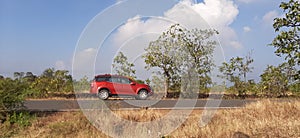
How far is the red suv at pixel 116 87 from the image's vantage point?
58.5ft

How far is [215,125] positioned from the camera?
857 cm

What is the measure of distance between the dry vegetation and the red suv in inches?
282

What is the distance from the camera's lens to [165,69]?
20.4m

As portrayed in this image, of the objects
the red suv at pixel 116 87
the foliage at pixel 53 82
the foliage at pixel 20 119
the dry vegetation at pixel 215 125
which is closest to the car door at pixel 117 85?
the red suv at pixel 116 87

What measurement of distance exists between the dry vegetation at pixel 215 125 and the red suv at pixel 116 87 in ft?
23.5

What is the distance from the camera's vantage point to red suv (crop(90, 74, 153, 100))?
58.5ft

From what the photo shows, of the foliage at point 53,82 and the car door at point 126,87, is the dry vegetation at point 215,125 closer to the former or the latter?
the car door at point 126,87

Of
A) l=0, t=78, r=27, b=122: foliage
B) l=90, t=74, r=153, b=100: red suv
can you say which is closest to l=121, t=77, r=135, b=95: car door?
l=90, t=74, r=153, b=100: red suv

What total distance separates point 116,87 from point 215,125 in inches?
421

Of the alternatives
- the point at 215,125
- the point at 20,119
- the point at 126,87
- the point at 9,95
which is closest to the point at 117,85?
the point at 126,87

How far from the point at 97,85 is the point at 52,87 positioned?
13.3 ft

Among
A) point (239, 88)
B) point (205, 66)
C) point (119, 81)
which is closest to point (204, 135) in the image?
point (119, 81)

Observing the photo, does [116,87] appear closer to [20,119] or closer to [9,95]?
[9,95]

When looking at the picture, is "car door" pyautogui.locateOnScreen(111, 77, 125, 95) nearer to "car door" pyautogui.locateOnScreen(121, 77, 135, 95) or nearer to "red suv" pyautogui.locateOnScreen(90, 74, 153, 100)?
"red suv" pyautogui.locateOnScreen(90, 74, 153, 100)
